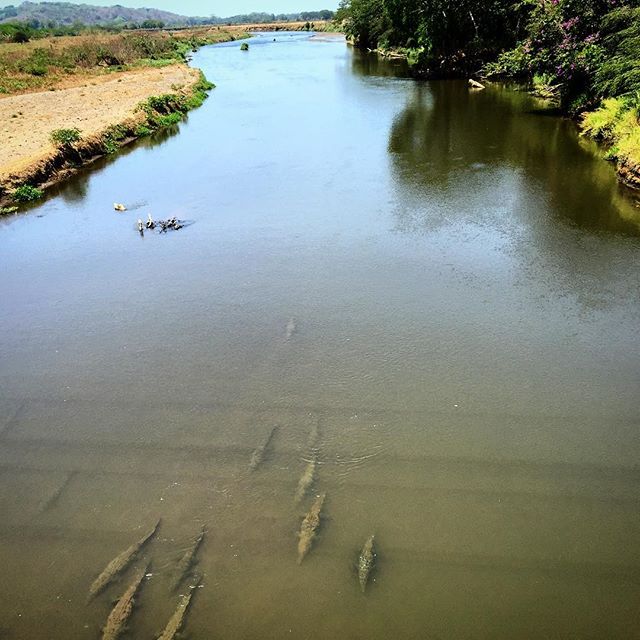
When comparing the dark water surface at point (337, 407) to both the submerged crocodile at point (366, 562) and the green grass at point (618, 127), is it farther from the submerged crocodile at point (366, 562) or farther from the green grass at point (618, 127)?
the green grass at point (618, 127)

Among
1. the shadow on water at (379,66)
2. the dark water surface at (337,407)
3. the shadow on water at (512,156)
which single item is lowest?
the shadow on water at (379,66)

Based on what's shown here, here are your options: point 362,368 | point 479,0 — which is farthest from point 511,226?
point 479,0

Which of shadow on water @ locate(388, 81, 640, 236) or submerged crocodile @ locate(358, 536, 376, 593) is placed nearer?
submerged crocodile @ locate(358, 536, 376, 593)

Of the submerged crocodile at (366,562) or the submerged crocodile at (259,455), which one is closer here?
the submerged crocodile at (366,562)

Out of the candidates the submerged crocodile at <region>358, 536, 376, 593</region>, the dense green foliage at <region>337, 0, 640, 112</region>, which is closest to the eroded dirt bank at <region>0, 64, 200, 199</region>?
the submerged crocodile at <region>358, 536, 376, 593</region>

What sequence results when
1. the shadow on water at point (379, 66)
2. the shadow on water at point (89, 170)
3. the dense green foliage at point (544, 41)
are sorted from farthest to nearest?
the shadow on water at point (379, 66) → the dense green foliage at point (544, 41) → the shadow on water at point (89, 170)

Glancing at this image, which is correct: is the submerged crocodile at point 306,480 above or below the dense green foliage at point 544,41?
below

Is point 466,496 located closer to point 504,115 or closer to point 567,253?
point 567,253

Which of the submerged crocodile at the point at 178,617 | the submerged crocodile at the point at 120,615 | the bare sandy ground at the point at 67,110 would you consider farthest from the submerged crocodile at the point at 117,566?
the bare sandy ground at the point at 67,110

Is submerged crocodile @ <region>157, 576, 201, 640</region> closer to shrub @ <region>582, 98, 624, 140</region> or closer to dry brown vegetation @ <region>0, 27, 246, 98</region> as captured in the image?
shrub @ <region>582, 98, 624, 140</region>
